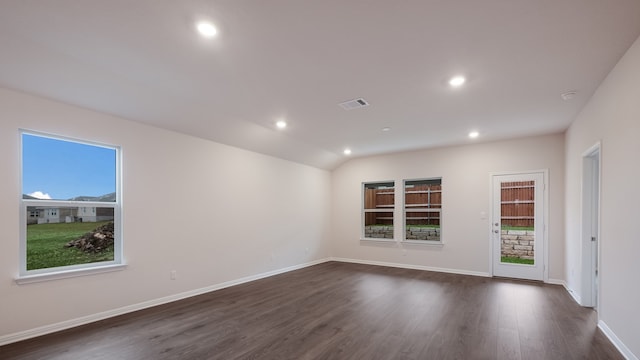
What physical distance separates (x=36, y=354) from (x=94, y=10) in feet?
9.89

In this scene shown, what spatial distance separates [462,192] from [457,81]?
12.5ft

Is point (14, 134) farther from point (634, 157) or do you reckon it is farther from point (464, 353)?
point (634, 157)

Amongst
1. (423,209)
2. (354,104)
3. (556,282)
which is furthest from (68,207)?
(556,282)

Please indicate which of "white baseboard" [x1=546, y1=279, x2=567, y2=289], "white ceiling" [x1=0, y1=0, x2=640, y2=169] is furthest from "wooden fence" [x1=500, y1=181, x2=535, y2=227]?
"white ceiling" [x1=0, y1=0, x2=640, y2=169]

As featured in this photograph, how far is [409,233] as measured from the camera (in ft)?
23.7

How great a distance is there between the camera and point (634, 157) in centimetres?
252

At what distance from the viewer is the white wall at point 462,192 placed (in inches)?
221

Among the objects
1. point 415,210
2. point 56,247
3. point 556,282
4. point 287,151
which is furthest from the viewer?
point 415,210

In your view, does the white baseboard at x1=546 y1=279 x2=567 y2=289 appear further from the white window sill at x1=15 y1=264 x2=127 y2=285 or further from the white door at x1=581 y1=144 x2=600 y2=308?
the white window sill at x1=15 y1=264 x2=127 y2=285

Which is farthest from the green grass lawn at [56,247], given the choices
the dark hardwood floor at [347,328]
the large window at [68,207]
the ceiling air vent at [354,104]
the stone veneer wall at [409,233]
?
the stone veneer wall at [409,233]

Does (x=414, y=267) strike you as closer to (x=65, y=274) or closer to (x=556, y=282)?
(x=556, y=282)

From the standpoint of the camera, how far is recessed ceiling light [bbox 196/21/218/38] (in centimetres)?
229

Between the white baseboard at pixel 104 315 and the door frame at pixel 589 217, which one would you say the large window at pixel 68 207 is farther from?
the door frame at pixel 589 217

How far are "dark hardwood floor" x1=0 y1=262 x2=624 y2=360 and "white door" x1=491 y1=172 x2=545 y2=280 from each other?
73cm
